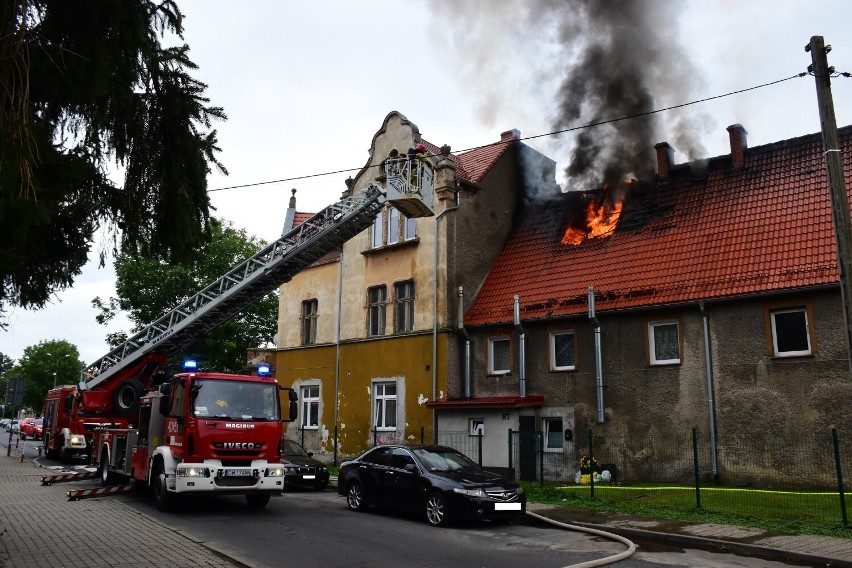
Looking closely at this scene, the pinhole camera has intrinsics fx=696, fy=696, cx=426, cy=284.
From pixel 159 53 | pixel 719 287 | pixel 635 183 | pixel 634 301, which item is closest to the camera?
pixel 159 53

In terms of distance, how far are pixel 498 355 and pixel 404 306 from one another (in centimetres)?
402

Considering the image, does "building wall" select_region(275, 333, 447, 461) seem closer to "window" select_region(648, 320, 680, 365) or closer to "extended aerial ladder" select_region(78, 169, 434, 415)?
"extended aerial ladder" select_region(78, 169, 434, 415)

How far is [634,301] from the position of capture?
18.8 m

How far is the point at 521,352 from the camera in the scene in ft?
67.9

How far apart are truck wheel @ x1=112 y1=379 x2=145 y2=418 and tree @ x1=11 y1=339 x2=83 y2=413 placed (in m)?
78.0

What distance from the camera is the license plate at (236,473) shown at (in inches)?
499

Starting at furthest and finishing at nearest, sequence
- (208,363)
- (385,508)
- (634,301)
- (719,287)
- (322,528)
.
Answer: (208,363) < (634,301) < (719,287) < (385,508) < (322,528)

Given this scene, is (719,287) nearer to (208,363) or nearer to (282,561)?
(282,561)

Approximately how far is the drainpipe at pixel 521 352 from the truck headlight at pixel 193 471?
10342mm

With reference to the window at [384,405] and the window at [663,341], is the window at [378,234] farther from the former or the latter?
the window at [663,341]

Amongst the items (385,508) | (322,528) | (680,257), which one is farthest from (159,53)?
(680,257)

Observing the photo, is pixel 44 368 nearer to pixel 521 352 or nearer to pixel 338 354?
pixel 338 354

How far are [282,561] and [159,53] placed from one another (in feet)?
20.4

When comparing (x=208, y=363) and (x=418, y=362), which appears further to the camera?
(x=208, y=363)
